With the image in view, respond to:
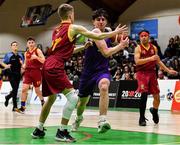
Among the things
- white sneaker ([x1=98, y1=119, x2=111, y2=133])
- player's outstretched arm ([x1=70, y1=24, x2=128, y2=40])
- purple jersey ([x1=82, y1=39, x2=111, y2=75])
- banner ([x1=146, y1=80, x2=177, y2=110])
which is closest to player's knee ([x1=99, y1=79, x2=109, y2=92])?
purple jersey ([x1=82, y1=39, x2=111, y2=75])

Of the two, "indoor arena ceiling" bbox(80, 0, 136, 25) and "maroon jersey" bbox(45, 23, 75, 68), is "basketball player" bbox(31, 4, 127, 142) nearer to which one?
"maroon jersey" bbox(45, 23, 75, 68)

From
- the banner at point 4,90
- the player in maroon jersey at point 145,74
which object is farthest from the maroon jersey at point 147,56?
the banner at point 4,90

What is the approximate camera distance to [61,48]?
633cm

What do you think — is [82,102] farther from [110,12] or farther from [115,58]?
[110,12]

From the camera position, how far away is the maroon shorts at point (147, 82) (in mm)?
8797

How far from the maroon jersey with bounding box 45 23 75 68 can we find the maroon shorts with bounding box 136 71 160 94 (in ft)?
9.23

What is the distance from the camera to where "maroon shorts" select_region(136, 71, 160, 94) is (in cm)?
880

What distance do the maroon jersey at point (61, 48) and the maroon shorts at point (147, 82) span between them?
9.23 ft

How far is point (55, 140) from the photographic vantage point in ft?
20.3

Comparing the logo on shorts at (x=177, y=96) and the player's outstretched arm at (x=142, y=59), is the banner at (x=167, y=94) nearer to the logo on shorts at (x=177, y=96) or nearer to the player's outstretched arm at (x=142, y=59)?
the logo on shorts at (x=177, y=96)

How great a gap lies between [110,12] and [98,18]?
1962 centimetres

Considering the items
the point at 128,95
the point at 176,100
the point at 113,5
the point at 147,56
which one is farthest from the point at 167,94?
the point at 113,5

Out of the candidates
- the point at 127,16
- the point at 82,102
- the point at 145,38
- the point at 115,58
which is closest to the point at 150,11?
the point at 127,16

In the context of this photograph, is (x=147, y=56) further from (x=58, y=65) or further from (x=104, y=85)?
(x=58, y=65)
